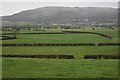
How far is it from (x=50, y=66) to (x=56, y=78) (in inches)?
212

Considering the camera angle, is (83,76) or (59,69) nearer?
(83,76)

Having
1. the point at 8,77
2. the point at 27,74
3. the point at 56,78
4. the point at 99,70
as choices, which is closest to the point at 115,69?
the point at 99,70

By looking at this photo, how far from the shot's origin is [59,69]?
76.0 feet

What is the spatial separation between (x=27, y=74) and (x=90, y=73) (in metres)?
5.18

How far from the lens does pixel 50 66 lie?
2478 centimetres

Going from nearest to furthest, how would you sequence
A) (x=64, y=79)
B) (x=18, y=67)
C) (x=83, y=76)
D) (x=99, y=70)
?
(x=64, y=79) < (x=83, y=76) < (x=99, y=70) < (x=18, y=67)

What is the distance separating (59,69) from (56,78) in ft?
12.2

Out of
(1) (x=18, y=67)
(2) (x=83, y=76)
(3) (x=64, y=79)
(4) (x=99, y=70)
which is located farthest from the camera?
(1) (x=18, y=67)

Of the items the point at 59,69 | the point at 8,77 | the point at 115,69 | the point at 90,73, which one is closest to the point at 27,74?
the point at 8,77

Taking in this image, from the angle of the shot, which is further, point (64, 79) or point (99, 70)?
point (99, 70)

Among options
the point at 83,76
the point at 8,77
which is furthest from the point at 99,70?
the point at 8,77

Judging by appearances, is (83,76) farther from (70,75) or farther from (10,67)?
(10,67)

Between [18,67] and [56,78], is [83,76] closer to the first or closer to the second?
[56,78]

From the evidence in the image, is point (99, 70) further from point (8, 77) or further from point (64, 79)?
point (8, 77)
